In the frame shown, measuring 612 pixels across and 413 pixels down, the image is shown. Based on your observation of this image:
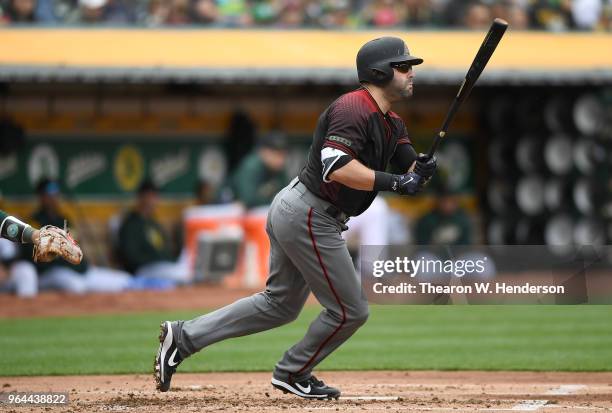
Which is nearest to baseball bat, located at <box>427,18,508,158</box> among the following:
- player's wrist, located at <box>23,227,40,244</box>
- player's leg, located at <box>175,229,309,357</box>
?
player's leg, located at <box>175,229,309,357</box>

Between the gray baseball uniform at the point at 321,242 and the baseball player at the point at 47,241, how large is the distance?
0.77 metres

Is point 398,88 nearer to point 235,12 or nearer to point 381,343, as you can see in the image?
point 381,343

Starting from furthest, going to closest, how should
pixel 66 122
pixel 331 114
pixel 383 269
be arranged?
pixel 66 122, pixel 383 269, pixel 331 114

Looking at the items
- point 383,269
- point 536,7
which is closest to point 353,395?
point 383,269

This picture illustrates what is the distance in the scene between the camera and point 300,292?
628 centimetres

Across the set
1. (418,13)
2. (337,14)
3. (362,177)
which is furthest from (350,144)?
(418,13)

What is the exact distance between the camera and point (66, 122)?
14.9 m

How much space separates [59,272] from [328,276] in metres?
7.95

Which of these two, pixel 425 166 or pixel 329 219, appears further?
pixel 329 219

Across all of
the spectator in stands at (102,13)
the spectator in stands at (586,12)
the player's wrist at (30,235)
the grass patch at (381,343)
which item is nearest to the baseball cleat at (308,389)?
the player's wrist at (30,235)

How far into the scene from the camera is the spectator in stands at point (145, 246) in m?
14.1

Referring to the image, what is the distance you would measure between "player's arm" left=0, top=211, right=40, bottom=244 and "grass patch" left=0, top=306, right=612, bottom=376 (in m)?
2.05

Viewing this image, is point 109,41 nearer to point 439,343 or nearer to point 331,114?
point 439,343

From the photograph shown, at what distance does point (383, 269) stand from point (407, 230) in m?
9.28
